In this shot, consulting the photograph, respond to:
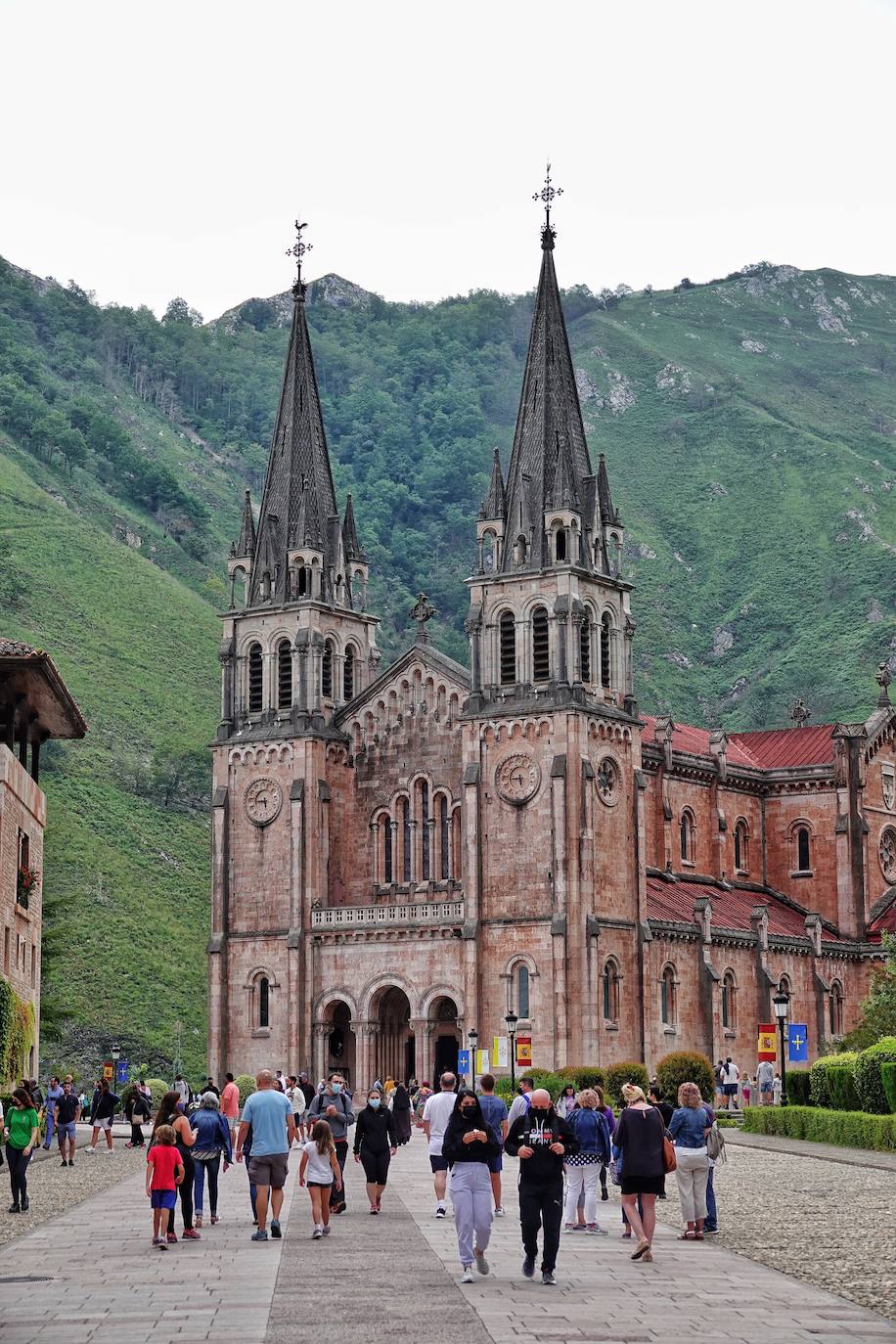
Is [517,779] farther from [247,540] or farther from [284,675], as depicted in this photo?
[247,540]

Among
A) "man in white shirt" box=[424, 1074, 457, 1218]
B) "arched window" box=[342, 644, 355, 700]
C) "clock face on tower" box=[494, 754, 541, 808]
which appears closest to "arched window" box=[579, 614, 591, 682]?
"clock face on tower" box=[494, 754, 541, 808]

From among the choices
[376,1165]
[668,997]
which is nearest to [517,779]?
[668,997]

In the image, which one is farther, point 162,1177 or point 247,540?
point 247,540

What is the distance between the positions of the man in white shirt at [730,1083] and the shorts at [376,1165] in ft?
140

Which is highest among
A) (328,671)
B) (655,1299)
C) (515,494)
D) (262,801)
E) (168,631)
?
(168,631)

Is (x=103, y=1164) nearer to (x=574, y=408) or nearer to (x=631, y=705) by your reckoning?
(x=631, y=705)

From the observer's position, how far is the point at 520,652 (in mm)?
78938

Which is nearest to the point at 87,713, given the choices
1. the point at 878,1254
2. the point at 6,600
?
the point at 6,600

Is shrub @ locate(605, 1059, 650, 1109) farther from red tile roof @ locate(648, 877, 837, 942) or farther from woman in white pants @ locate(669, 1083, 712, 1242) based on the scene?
woman in white pants @ locate(669, 1083, 712, 1242)

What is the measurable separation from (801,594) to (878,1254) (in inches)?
6330

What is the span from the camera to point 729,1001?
83.0 m

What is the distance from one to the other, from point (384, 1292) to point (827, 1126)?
92.7 ft

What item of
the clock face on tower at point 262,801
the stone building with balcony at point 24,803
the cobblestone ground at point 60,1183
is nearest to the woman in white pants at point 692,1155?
the cobblestone ground at point 60,1183

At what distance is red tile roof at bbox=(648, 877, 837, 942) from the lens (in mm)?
82125
